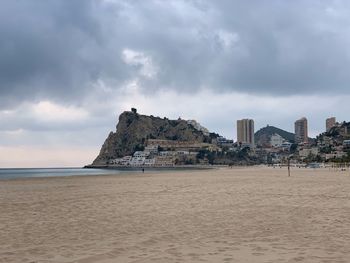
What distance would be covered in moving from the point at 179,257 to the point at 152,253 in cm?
70

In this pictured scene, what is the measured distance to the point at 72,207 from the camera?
1852 centimetres

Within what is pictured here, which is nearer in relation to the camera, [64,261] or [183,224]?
[64,261]

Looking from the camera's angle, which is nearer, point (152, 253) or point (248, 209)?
point (152, 253)

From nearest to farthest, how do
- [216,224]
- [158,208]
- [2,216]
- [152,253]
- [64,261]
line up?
[64,261]
[152,253]
[216,224]
[2,216]
[158,208]

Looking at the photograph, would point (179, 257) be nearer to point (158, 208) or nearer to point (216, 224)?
point (216, 224)

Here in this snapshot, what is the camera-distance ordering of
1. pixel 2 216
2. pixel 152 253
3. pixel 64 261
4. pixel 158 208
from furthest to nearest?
pixel 158 208
pixel 2 216
pixel 152 253
pixel 64 261

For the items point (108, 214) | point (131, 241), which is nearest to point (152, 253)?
point (131, 241)

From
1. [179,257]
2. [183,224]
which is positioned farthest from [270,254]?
[183,224]

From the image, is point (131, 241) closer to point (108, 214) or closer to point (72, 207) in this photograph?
point (108, 214)

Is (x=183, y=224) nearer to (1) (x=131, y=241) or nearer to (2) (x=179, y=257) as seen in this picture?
(1) (x=131, y=241)

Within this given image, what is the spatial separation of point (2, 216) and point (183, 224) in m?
7.38

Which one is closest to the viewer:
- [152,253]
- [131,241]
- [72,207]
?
[152,253]

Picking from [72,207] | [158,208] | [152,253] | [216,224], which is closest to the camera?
[152,253]

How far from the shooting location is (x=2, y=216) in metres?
15.6
